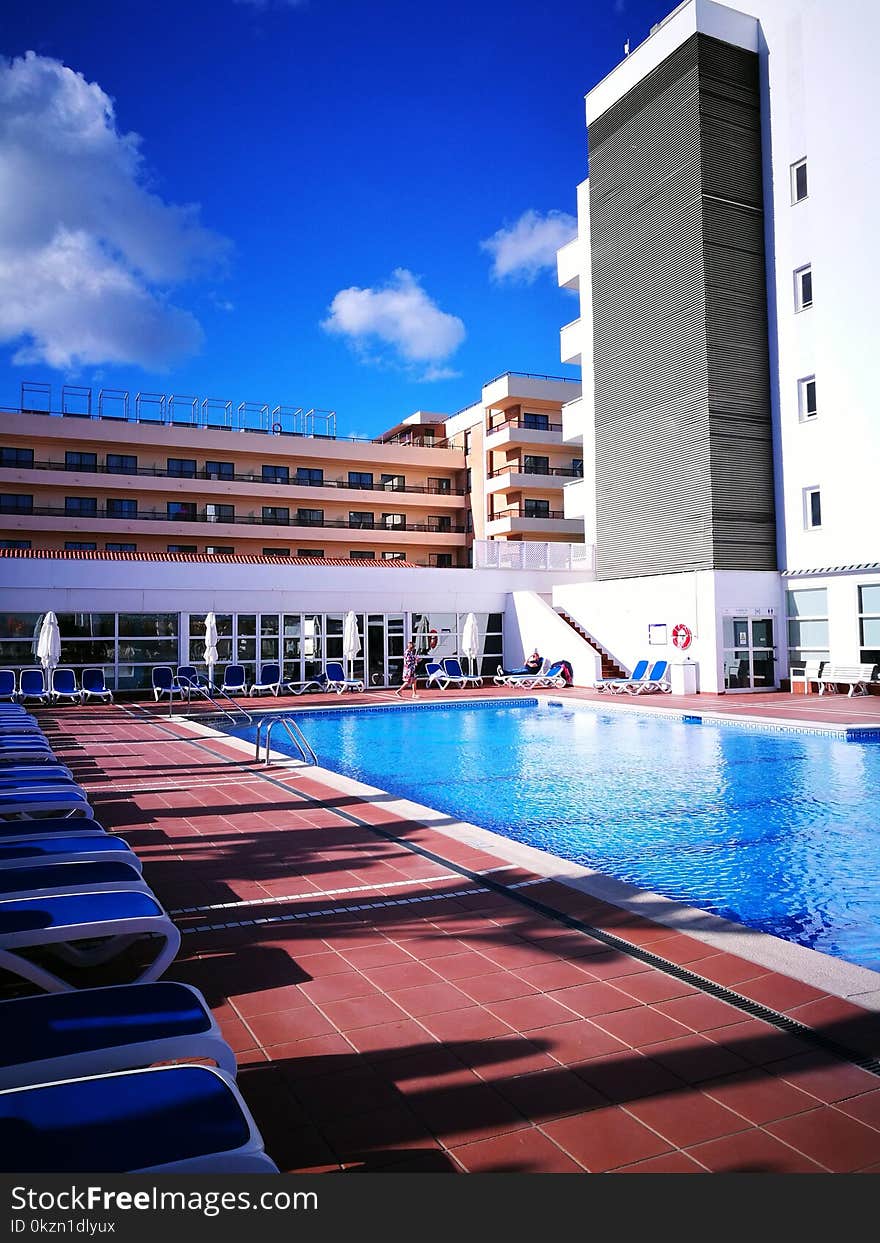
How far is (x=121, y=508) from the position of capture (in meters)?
42.6

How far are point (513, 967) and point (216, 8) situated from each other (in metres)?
15.8

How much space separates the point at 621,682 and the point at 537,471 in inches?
943

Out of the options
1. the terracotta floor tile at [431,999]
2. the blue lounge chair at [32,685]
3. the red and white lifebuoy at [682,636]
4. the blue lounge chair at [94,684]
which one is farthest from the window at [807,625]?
the terracotta floor tile at [431,999]

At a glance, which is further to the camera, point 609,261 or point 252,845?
point 609,261

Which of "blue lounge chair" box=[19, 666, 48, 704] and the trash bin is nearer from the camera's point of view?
"blue lounge chair" box=[19, 666, 48, 704]

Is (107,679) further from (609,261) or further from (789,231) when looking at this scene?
(789,231)

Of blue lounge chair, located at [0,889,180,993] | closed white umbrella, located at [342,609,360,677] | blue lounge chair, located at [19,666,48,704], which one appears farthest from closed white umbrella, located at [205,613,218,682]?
blue lounge chair, located at [0,889,180,993]

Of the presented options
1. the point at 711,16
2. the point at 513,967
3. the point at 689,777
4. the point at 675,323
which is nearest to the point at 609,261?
the point at 675,323

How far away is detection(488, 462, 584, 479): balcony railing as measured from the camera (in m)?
42.4

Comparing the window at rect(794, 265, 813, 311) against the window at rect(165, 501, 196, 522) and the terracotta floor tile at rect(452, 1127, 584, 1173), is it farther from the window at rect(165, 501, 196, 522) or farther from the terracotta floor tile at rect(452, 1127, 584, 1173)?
the window at rect(165, 501, 196, 522)

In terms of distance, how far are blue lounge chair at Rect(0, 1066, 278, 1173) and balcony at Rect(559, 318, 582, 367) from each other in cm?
2830

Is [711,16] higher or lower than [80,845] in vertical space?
higher

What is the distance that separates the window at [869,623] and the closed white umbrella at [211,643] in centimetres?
1599

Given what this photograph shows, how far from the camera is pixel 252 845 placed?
6.73m
